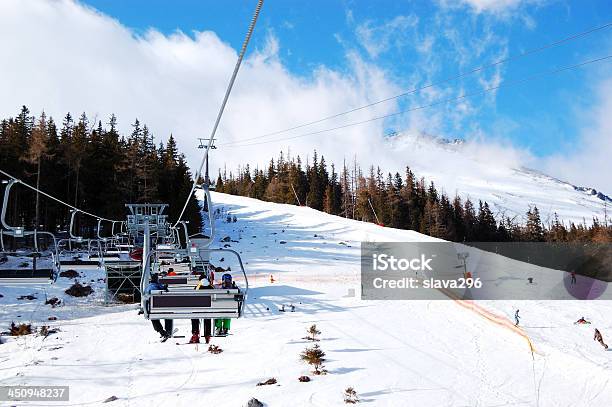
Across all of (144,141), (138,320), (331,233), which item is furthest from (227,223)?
(138,320)

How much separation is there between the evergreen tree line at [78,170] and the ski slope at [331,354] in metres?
15.7

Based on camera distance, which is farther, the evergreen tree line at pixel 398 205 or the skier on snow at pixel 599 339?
the evergreen tree line at pixel 398 205

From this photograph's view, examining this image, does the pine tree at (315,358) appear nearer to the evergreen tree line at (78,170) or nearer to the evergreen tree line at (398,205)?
the evergreen tree line at (78,170)

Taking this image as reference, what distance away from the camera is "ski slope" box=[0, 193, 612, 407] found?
1841 cm

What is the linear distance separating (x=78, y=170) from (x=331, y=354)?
3938 cm

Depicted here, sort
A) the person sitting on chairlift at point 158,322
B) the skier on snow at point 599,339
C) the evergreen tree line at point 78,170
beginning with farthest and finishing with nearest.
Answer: the evergreen tree line at point 78,170, the skier on snow at point 599,339, the person sitting on chairlift at point 158,322

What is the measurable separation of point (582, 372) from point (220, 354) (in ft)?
55.2

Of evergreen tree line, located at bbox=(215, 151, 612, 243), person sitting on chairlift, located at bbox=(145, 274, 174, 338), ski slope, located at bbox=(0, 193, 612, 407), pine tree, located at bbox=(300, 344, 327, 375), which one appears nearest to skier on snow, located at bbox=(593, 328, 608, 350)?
ski slope, located at bbox=(0, 193, 612, 407)

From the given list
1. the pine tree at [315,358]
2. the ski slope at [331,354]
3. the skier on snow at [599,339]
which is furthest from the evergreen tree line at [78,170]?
the skier on snow at [599,339]

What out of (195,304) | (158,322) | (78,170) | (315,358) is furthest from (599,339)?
(78,170)

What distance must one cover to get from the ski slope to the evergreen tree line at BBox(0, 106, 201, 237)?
15.7 metres

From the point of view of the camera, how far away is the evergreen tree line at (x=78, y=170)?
152ft

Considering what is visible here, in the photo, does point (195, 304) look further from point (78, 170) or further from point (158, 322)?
point (78, 170)

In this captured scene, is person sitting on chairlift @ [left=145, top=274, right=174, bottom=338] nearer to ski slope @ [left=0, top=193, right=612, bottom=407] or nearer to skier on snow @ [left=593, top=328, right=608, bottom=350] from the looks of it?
ski slope @ [left=0, top=193, right=612, bottom=407]
